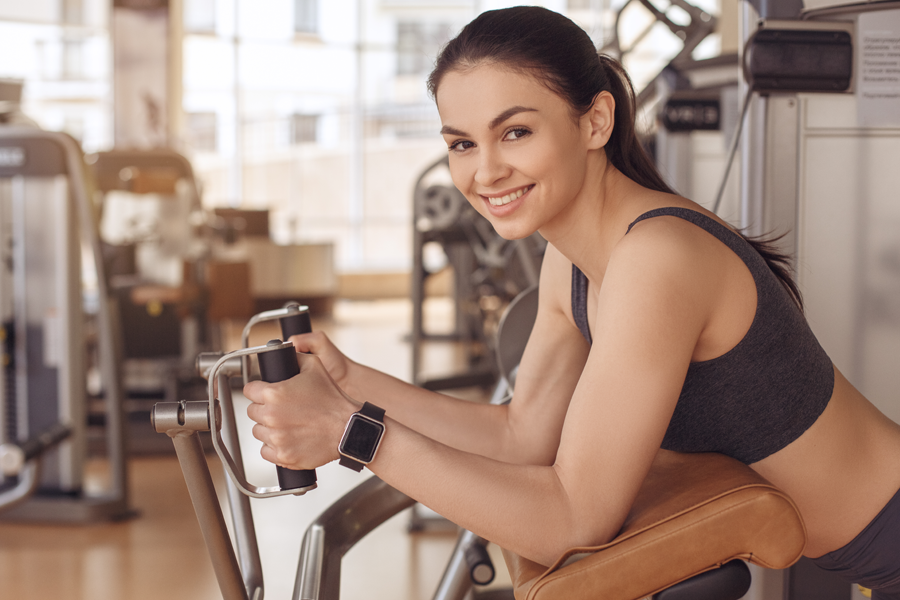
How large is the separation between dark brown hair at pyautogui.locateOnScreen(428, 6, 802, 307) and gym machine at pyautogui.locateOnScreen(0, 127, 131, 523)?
212cm

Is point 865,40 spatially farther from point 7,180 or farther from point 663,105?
point 7,180

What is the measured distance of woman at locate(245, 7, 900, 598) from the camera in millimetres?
813

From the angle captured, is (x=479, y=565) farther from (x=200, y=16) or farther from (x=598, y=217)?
(x=200, y=16)

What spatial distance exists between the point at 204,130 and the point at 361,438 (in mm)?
8388

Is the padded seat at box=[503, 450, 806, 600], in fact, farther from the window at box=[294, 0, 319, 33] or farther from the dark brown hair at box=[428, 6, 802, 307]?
the window at box=[294, 0, 319, 33]

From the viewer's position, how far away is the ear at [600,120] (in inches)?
38.4

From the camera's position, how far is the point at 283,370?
81cm

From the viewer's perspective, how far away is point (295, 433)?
808 millimetres

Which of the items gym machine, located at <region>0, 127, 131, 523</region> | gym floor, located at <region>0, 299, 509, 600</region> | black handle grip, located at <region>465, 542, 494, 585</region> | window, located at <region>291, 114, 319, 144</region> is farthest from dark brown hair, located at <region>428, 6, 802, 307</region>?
window, located at <region>291, 114, 319, 144</region>

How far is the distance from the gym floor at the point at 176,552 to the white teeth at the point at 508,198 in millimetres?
1513

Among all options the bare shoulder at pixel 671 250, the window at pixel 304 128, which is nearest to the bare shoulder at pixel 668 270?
the bare shoulder at pixel 671 250

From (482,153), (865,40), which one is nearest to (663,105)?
(865,40)

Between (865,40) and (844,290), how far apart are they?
47cm

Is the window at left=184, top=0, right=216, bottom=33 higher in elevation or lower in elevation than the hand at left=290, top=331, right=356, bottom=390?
higher
